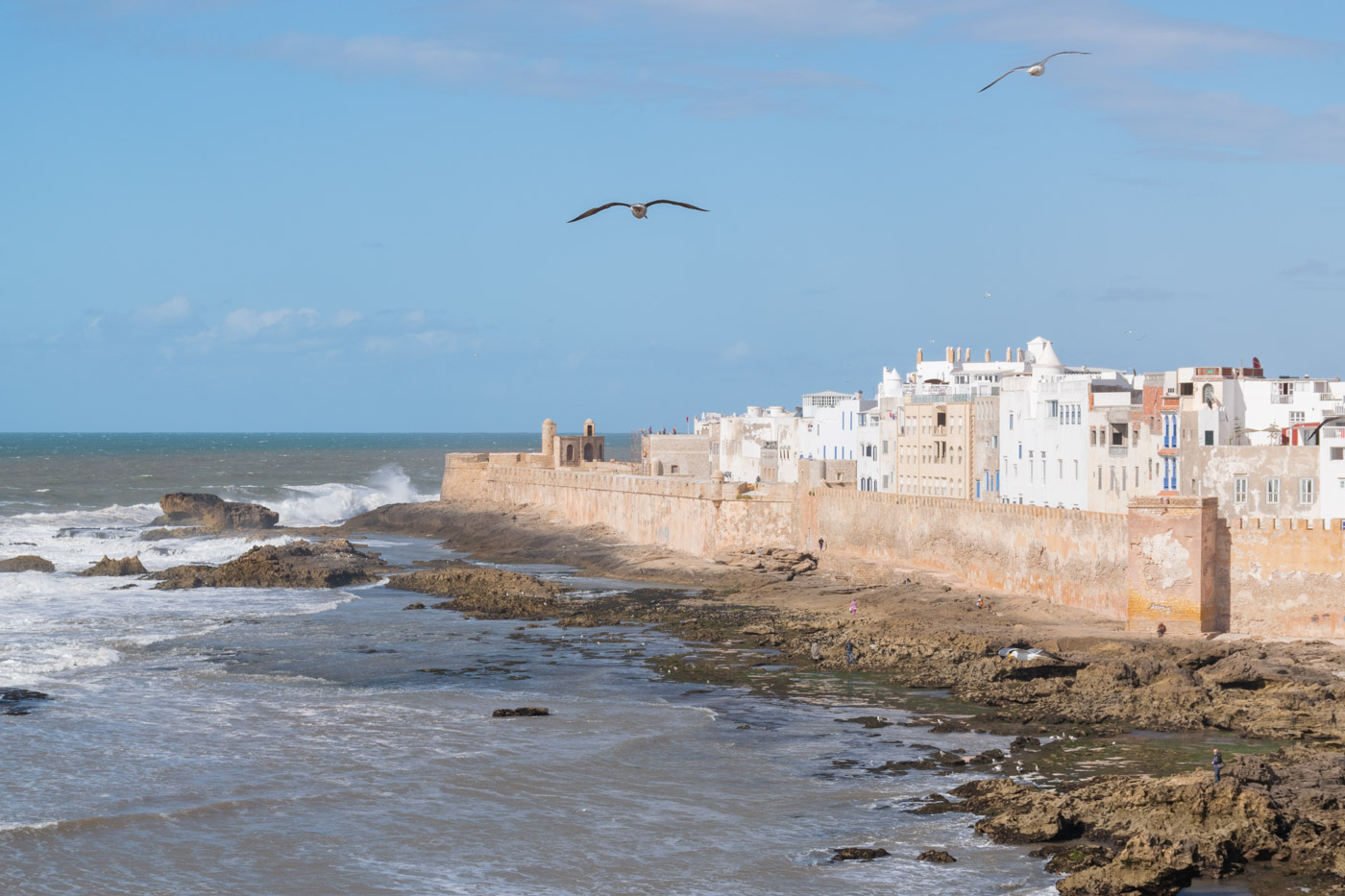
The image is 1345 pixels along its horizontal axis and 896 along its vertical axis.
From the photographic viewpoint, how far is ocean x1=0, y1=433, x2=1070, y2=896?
18.6 m

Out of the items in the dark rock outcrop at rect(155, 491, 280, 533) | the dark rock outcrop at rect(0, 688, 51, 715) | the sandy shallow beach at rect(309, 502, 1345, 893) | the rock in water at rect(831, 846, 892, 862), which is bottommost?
the rock in water at rect(831, 846, 892, 862)

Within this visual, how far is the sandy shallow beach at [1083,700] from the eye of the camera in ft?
61.0

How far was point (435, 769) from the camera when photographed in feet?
77.7

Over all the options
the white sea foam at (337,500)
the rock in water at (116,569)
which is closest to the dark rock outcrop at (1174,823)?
the rock in water at (116,569)

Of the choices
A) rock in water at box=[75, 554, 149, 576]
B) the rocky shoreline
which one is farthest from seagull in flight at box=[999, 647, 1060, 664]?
rock in water at box=[75, 554, 149, 576]

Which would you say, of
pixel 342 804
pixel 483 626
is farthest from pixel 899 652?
pixel 342 804

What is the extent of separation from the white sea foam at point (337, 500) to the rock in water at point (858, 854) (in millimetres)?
68628

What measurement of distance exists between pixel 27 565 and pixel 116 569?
4400mm

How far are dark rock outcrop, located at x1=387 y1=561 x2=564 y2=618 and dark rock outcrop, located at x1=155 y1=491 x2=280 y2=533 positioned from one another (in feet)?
77.8

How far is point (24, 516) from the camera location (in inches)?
3118

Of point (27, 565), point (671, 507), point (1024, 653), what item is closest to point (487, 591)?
point (671, 507)

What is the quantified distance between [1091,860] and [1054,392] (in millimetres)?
32340

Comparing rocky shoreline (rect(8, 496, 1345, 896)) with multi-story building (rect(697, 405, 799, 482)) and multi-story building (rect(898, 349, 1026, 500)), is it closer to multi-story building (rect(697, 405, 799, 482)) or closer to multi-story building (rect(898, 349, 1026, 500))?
multi-story building (rect(898, 349, 1026, 500))

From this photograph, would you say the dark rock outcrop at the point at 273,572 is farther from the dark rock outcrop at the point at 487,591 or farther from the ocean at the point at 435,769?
the ocean at the point at 435,769
